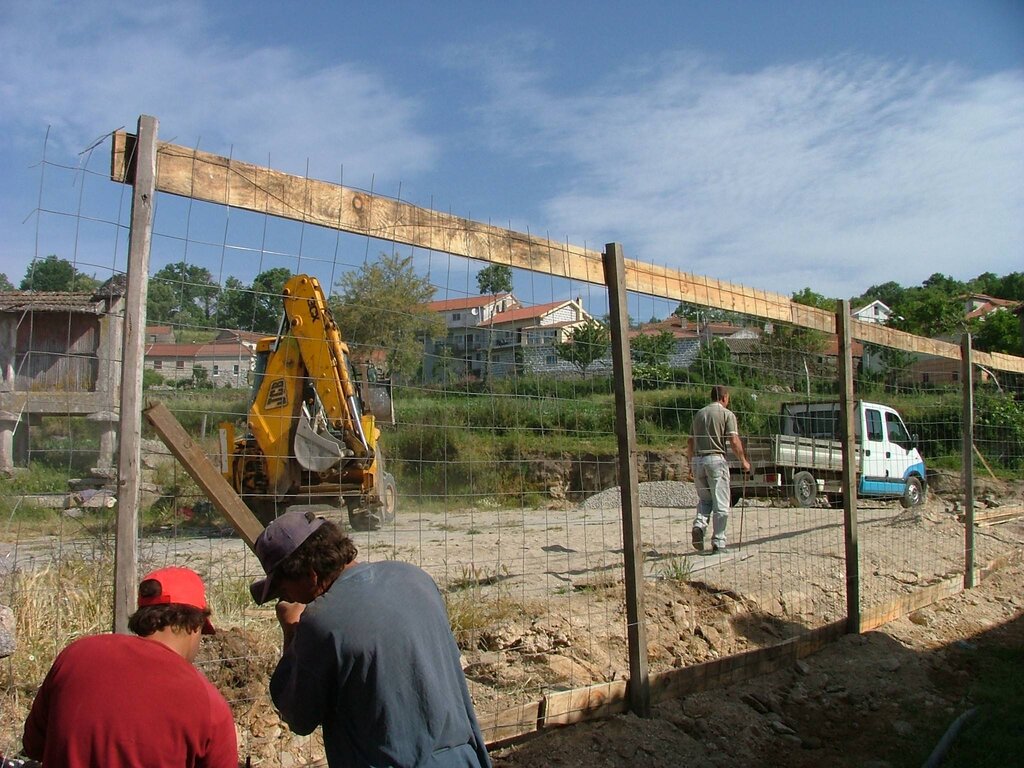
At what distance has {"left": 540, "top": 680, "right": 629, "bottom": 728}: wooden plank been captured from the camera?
4.30 m

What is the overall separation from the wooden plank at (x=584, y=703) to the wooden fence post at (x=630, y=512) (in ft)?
0.29

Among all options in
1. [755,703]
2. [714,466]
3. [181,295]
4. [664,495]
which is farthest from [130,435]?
[664,495]

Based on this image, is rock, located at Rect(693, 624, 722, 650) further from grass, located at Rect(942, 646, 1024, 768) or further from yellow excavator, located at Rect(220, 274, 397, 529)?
yellow excavator, located at Rect(220, 274, 397, 529)

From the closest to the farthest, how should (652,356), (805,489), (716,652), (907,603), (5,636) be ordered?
(5,636) < (652,356) < (716,652) < (907,603) < (805,489)

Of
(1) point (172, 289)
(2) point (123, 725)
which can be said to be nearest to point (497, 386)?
(1) point (172, 289)

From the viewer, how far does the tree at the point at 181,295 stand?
353 cm

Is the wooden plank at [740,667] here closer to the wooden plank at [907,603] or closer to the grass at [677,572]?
the wooden plank at [907,603]

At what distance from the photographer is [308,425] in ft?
31.5

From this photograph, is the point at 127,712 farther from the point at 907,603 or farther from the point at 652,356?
the point at 907,603

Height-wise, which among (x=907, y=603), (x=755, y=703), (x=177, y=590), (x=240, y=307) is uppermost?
(x=240, y=307)

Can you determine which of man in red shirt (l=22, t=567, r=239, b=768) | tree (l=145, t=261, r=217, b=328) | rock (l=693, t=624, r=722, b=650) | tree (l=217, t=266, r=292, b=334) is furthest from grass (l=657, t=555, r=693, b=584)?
man in red shirt (l=22, t=567, r=239, b=768)

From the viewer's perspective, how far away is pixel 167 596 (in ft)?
8.06

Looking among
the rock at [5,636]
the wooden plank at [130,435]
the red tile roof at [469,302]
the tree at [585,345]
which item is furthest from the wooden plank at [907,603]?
the rock at [5,636]

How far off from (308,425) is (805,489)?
10.3 m
